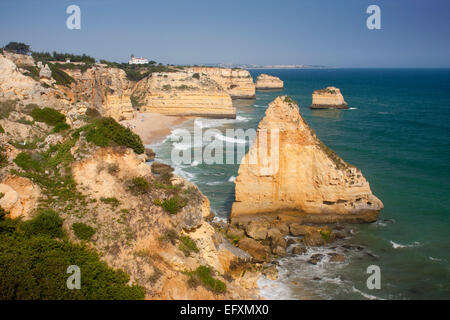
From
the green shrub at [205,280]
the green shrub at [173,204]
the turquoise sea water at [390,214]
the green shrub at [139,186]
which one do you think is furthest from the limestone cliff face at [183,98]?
the green shrub at [205,280]

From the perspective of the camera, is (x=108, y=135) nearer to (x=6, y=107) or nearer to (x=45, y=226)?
(x=45, y=226)

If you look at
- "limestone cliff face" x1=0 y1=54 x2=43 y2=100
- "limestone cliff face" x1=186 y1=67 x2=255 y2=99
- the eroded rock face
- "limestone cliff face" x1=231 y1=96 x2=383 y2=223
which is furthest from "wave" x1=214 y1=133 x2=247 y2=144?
"limestone cliff face" x1=186 y1=67 x2=255 y2=99

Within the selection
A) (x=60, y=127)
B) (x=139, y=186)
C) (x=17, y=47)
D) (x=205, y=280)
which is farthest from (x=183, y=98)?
(x=205, y=280)

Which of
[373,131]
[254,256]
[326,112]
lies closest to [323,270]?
[254,256]

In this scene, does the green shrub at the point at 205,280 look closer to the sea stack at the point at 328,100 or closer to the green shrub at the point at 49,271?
the green shrub at the point at 49,271

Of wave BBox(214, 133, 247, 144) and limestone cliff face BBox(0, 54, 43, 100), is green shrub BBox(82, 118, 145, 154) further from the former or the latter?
wave BBox(214, 133, 247, 144)

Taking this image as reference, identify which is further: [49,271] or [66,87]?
[66,87]
